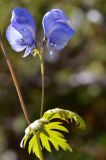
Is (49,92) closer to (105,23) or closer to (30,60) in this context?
(30,60)

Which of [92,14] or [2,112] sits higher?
[92,14]

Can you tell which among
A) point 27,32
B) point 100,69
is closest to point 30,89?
point 100,69

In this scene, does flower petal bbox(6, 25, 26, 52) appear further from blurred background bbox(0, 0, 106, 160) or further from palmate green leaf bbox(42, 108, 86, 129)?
blurred background bbox(0, 0, 106, 160)

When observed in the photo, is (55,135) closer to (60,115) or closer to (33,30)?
(60,115)

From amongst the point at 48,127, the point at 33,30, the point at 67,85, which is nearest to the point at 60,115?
the point at 48,127

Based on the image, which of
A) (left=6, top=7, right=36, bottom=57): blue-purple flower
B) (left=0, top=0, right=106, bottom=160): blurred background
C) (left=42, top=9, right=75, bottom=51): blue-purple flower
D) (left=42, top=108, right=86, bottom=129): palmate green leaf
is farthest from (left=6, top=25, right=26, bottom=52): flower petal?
(left=0, top=0, right=106, bottom=160): blurred background

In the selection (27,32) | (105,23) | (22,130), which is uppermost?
(27,32)

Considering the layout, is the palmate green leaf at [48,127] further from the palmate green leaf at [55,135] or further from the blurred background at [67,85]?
the blurred background at [67,85]
